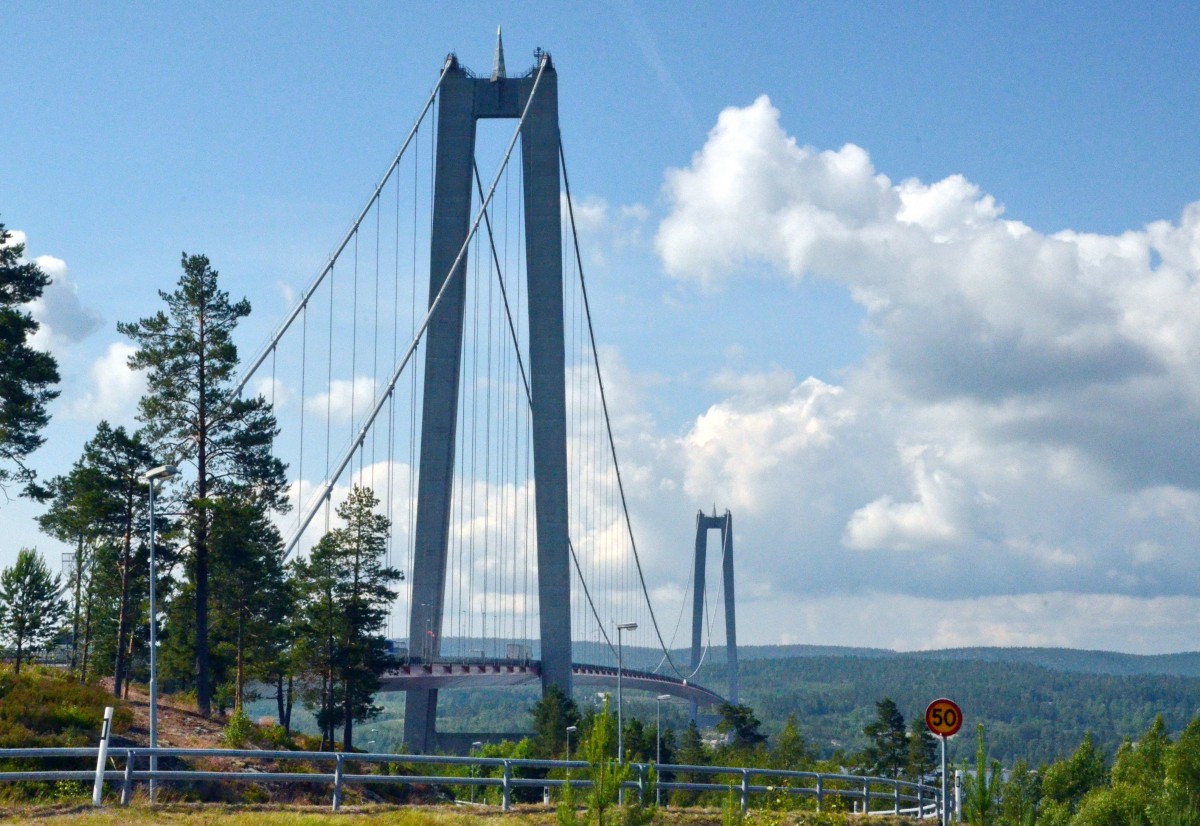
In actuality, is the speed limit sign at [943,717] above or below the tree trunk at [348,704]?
above

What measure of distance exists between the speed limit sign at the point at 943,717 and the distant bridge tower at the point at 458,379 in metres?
43.1

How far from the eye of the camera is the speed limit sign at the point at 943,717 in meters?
17.0

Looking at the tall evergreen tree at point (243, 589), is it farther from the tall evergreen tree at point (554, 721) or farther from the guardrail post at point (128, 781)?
the guardrail post at point (128, 781)

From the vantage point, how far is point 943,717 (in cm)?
1720

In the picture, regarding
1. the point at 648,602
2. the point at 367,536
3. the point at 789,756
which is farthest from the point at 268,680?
the point at 648,602

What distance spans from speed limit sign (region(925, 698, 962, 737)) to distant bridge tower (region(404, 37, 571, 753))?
4311 centimetres

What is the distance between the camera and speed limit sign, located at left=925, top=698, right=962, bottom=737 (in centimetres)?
1702

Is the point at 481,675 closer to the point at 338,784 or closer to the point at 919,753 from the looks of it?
the point at 919,753

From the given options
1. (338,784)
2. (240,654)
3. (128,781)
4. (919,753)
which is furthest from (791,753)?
(128,781)

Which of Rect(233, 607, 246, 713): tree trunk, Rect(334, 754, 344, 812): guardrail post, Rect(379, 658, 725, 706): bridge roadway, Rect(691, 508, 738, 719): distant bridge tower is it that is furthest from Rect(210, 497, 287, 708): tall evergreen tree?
Rect(691, 508, 738, 719): distant bridge tower

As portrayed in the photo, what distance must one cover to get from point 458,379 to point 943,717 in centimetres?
4552

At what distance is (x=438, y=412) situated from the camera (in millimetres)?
60000

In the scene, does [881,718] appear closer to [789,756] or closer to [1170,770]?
[789,756]

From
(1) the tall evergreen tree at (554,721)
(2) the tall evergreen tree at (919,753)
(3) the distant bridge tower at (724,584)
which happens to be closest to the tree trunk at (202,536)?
(1) the tall evergreen tree at (554,721)
